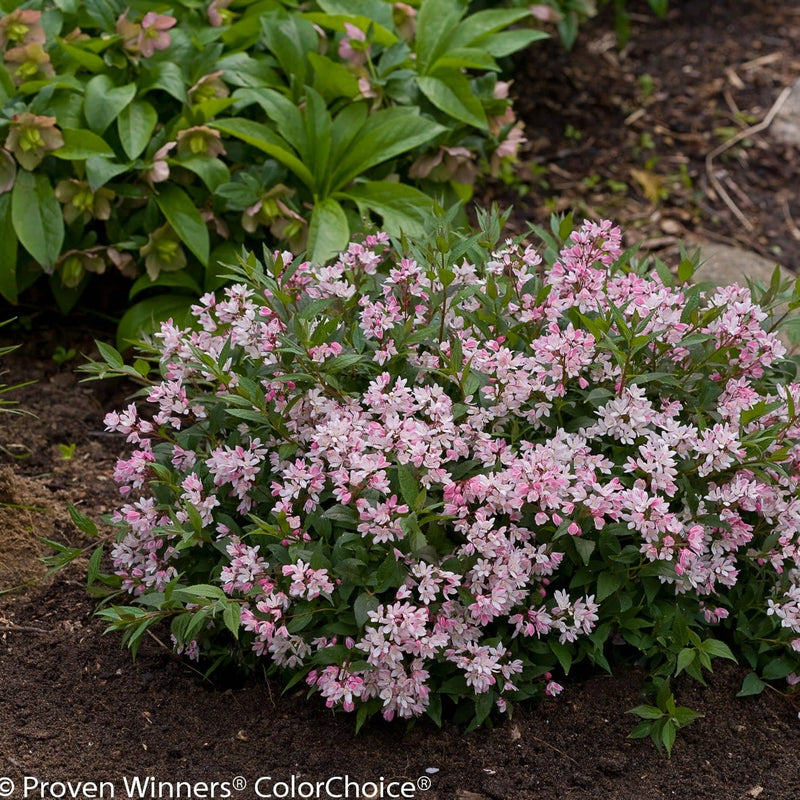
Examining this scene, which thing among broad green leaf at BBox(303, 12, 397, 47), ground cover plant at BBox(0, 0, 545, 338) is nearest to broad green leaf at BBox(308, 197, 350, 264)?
ground cover plant at BBox(0, 0, 545, 338)

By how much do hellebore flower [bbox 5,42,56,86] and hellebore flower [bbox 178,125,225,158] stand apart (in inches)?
19.5

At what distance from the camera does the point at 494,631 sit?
2416 mm

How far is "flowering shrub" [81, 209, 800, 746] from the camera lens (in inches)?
86.8

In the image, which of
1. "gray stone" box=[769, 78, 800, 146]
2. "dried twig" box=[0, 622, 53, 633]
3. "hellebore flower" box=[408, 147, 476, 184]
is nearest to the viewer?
"dried twig" box=[0, 622, 53, 633]

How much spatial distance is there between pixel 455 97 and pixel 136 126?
1139 mm

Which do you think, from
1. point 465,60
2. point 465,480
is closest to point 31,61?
point 465,60

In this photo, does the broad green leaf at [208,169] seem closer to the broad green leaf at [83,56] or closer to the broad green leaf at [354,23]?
the broad green leaf at [83,56]

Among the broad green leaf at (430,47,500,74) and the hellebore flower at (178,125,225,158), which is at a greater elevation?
the broad green leaf at (430,47,500,74)

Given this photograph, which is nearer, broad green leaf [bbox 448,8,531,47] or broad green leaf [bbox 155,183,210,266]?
broad green leaf [bbox 155,183,210,266]

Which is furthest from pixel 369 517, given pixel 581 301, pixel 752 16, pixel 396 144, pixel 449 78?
pixel 752 16

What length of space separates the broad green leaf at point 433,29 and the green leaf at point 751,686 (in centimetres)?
247

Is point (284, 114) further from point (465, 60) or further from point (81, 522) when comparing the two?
point (81, 522)

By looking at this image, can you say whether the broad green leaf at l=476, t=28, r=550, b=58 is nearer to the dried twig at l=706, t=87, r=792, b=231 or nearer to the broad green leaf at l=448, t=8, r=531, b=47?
the broad green leaf at l=448, t=8, r=531, b=47

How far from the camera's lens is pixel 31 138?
3.41 meters
